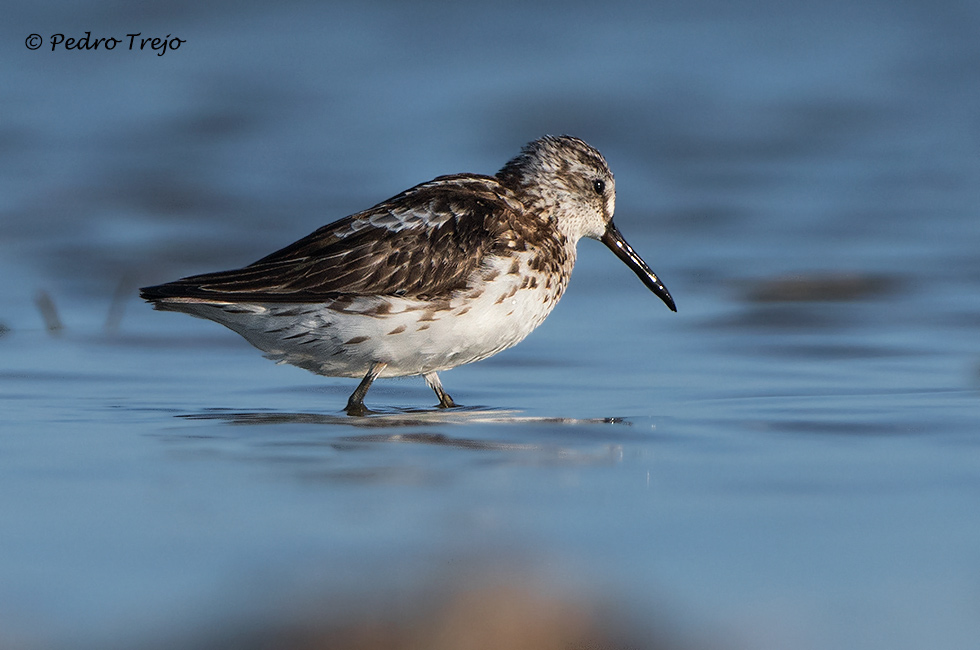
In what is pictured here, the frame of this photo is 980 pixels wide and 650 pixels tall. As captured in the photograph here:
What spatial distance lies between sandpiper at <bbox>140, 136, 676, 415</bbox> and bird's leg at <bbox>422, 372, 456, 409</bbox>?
0.01m

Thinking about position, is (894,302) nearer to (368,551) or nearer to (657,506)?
(657,506)

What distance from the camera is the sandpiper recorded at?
6.57m

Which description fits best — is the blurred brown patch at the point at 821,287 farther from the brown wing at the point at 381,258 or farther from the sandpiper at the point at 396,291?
the brown wing at the point at 381,258

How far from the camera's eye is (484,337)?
6.69 meters

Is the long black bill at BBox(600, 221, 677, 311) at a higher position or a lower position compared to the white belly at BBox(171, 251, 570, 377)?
higher

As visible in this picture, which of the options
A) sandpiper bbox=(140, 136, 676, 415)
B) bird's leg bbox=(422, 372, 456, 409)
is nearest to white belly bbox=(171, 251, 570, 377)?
sandpiper bbox=(140, 136, 676, 415)

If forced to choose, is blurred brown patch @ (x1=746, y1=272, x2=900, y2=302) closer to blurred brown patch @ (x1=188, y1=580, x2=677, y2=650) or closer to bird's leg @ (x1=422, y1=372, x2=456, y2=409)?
bird's leg @ (x1=422, y1=372, x2=456, y2=409)

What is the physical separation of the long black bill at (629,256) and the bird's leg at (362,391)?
6.37ft

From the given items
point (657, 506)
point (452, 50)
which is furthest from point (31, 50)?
point (657, 506)

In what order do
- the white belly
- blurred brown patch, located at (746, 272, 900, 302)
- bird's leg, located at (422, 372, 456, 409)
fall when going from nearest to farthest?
1. the white belly
2. bird's leg, located at (422, 372, 456, 409)
3. blurred brown patch, located at (746, 272, 900, 302)

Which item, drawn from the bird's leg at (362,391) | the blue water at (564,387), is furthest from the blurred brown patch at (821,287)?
the bird's leg at (362,391)

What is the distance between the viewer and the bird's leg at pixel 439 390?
6992 millimetres

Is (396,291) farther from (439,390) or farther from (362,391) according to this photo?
(439,390)

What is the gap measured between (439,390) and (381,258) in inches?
33.4
